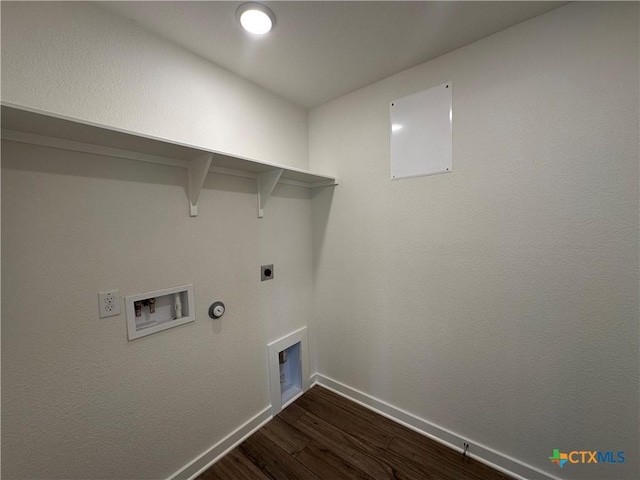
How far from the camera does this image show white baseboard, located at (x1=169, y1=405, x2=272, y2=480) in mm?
1453

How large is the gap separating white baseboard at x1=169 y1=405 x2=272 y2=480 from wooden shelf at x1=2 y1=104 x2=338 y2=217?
1465 millimetres

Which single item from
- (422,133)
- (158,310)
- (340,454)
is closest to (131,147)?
(158,310)

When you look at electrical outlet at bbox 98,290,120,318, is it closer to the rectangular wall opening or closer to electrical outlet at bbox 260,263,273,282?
electrical outlet at bbox 260,263,273,282

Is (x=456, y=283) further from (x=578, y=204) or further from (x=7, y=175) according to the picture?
(x=7, y=175)

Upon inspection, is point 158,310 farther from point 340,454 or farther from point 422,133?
point 422,133

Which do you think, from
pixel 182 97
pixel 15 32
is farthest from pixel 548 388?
pixel 15 32

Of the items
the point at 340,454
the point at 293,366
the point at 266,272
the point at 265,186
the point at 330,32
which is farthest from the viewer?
the point at 293,366

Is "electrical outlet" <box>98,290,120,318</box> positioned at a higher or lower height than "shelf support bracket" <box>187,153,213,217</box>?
lower

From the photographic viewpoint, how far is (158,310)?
54.6 inches

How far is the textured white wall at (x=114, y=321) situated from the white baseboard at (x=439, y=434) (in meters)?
0.78

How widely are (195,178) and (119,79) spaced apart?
544mm

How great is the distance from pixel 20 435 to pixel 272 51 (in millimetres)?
2133

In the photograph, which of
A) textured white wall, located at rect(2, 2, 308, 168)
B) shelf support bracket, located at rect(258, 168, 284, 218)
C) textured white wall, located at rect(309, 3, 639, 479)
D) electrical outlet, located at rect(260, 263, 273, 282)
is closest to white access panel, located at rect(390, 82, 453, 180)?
textured white wall, located at rect(309, 3, 639, 479)

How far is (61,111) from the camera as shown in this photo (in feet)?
3.47
